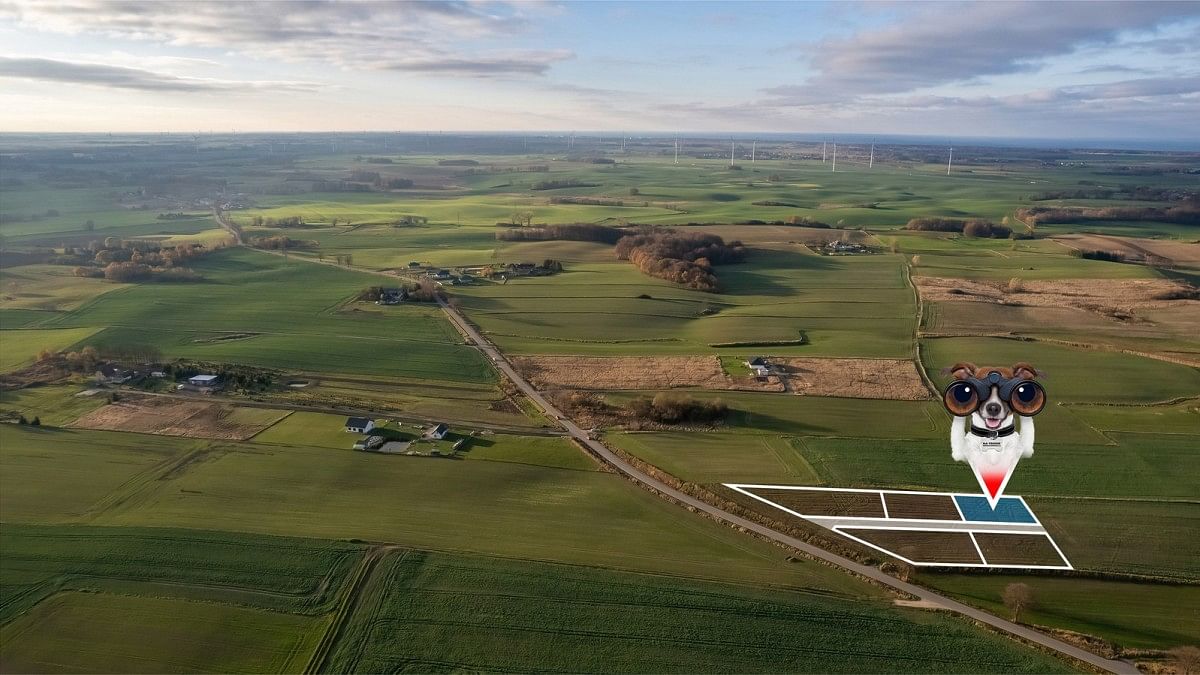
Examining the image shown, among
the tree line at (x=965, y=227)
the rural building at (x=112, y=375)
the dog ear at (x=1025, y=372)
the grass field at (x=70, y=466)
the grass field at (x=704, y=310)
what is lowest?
the grass field at (x=70, y=466)

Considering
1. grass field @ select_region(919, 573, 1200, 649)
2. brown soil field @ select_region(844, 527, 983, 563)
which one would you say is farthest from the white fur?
brown soil field @ select_region(844, 527, 983, 563)

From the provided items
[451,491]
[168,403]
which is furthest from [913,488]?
[168,403]

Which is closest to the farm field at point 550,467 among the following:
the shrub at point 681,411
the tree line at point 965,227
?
the shrub at point 681,411

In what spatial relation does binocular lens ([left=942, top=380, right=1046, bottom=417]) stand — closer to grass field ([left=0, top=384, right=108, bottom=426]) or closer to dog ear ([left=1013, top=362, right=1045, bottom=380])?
→ dog ear ([left=1013, top=362, right=1045, bottom=380])

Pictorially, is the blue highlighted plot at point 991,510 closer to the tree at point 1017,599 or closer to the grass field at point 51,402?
the tree at point 1017,599

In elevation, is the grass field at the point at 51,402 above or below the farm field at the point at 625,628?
above
